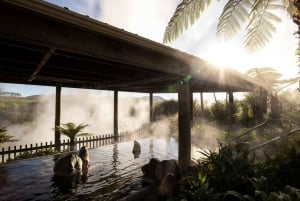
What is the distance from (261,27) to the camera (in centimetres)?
852

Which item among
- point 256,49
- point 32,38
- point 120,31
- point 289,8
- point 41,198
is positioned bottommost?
point 41,198

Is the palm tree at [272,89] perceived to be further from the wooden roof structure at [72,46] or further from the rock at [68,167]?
the rock at [68,167]

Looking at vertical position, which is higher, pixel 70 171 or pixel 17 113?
pixel 17 113

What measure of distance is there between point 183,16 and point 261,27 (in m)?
2.96

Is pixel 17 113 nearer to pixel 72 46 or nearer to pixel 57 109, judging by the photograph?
pixel 57 109

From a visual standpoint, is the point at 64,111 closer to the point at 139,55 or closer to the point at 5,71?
the point at 5,71

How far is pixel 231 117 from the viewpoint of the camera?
62.2ft

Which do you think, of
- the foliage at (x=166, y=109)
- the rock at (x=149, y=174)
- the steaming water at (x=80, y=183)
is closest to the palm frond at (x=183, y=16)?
the rock at (x=149, y=174)

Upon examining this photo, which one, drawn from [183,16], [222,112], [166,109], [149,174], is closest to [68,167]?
[149,174]

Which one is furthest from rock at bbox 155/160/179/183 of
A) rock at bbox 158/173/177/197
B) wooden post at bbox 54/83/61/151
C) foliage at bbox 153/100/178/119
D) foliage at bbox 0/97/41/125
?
foliage at bbox 0/97/41/125

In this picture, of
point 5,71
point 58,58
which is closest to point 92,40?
point 58,58

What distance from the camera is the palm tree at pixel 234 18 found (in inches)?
297

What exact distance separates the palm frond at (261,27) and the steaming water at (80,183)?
20.9ft

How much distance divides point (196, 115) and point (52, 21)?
22.5 meters
